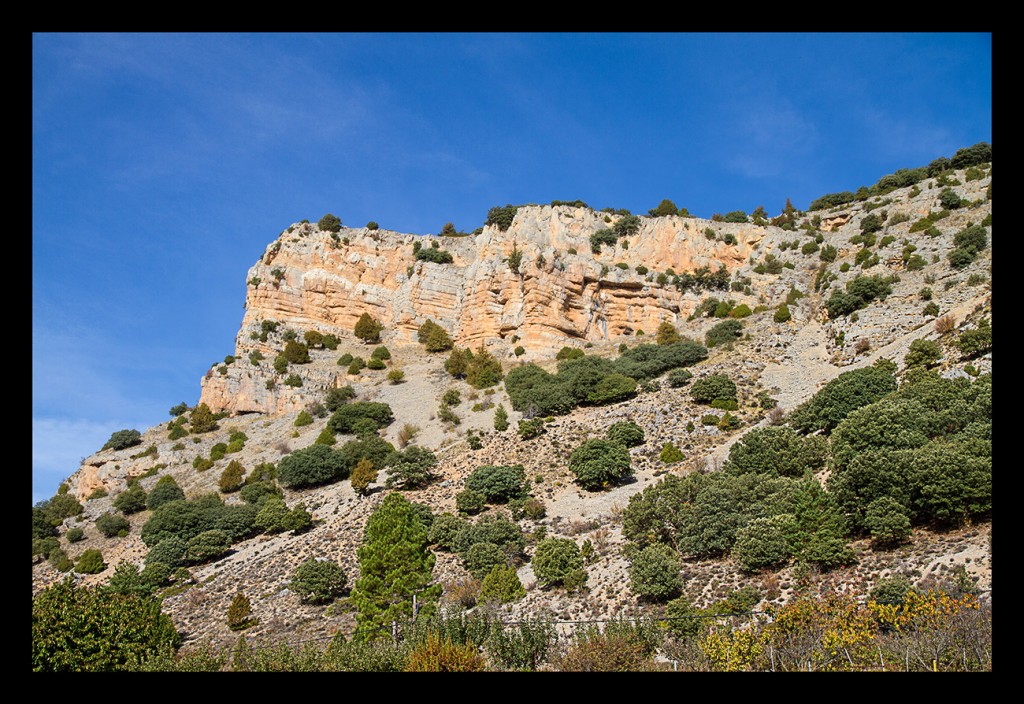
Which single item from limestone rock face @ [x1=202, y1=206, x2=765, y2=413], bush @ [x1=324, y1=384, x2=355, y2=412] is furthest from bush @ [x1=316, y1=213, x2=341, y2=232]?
bush @ [x1=324, y1=384, x2=355, y2=412]

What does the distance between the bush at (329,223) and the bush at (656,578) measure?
52.9 meters

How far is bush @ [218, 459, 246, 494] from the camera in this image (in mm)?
40156

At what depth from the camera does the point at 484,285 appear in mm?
58219

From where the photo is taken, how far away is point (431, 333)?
58938mm

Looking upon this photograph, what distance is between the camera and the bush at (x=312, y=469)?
38438 millimetres

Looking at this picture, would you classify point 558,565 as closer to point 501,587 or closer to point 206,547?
point 501,587

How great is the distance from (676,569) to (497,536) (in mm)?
8316

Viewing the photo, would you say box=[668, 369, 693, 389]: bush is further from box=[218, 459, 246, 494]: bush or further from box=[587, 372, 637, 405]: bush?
box=[218, 459, 246, 494]: bush

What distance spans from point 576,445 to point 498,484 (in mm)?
6221

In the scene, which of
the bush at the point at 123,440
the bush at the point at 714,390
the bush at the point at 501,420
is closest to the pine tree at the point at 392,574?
the bush at the point at 501,420

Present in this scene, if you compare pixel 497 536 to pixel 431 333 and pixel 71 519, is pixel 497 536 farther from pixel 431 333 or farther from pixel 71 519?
pixel 431 333

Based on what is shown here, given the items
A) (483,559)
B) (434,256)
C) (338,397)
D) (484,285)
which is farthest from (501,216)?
(483,559)

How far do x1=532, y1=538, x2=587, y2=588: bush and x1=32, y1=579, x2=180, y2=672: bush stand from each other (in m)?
10.3

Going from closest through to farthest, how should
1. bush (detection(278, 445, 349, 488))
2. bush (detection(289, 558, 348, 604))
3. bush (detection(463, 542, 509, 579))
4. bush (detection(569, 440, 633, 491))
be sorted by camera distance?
bush (detection(463, 542, 509, 579)) < bush (detection(289, 558, 348, 604)) < bush (detection(569, 440, 633, 491)) < bush (detection(278, 445, 349, 488))
